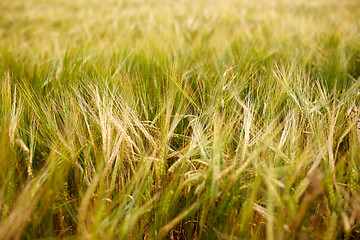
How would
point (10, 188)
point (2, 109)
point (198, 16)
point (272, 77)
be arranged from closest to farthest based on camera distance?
point (10, 188), point (2, 109), point (272, 77), point (198, 16)

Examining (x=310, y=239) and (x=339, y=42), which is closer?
(x=310, y=239)

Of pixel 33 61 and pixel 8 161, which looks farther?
pixel 33 61

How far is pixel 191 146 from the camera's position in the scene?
1.44ft

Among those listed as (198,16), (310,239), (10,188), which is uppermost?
(198,16)

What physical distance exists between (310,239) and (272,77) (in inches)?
16.6

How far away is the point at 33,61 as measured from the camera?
878 mm

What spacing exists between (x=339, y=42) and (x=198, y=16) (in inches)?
50.0

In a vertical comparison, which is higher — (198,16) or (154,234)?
(198,16)

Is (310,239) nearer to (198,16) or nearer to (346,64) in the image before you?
(346,64)

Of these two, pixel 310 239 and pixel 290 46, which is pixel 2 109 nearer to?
pixel 310 239

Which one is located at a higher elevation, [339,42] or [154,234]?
[339,42]

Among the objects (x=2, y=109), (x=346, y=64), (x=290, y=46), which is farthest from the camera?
(x=290, y=46)

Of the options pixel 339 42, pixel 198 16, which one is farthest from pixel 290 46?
pixel 198 16

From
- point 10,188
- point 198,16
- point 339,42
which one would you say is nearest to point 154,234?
point 10,188
